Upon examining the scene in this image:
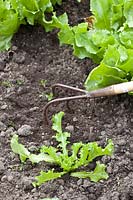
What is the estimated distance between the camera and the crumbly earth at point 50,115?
2.89 m

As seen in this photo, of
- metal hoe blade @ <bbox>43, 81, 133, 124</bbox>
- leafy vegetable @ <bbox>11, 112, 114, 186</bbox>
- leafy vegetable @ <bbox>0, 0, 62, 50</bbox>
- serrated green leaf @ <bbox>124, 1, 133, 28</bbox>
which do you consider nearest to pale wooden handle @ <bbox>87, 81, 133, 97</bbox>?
metal hoe blade @ <bbox>43, 81, 133, 124</bbox>

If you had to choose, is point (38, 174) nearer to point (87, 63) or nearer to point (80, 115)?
point (80, 115)

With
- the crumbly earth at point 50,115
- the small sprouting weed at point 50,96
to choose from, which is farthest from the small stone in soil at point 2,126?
the small sprouting weed at point 50,96

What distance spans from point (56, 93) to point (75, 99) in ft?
0.85

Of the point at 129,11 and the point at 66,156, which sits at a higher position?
the point at 129,11

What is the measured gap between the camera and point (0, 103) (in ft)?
11.2

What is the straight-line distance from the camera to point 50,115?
3.32 m

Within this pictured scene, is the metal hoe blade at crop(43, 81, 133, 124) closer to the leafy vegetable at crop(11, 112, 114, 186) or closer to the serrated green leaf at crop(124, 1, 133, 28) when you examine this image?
the leafy vegetable at crop(11, 112, 114, 186)

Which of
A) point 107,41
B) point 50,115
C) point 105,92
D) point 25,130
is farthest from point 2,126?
point 107,41

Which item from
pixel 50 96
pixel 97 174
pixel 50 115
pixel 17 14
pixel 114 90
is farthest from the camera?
pixel 17 14

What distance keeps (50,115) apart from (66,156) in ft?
1.37

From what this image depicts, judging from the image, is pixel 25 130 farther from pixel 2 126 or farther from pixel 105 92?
pixel 105 92

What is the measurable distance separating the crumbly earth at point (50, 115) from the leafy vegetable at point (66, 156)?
0.13 ft

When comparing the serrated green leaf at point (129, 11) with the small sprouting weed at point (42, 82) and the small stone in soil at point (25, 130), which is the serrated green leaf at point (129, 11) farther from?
the small stone in soil at point (25, 130)
